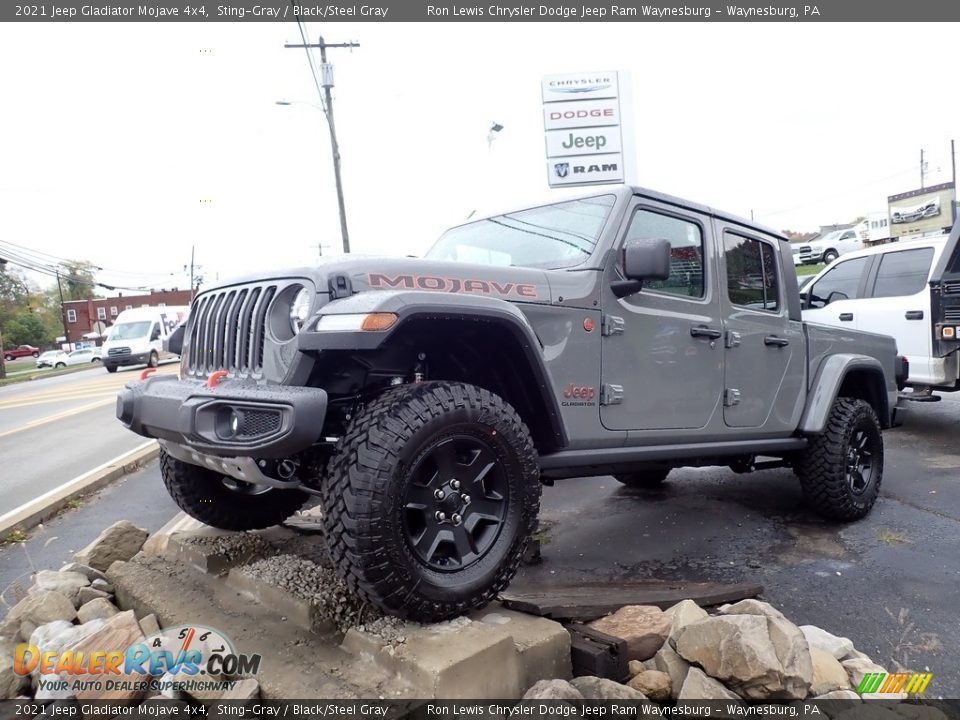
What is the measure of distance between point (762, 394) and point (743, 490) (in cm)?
186

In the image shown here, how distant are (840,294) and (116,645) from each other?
8306 mm

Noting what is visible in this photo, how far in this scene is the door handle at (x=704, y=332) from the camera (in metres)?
3.62

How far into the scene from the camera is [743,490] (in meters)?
5.67

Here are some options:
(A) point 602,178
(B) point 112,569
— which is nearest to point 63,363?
(A) point 602,178

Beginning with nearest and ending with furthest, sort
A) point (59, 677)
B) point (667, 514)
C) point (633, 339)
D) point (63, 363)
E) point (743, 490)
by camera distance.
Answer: point (59, 677) < point (633, 339) < point (667, 514) < point (743, 490) < point (63, 363)

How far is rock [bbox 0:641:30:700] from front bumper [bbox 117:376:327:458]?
1.07 metres

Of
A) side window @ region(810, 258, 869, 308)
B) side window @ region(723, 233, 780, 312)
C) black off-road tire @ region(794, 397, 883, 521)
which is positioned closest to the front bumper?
side window @ region(723, 233, 780, 312)

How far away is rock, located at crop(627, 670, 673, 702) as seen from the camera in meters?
2.42

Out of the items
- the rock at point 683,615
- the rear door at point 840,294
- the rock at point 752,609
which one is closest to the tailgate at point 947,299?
the rear door at point 840,294

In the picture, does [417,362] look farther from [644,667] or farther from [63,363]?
[63,363]

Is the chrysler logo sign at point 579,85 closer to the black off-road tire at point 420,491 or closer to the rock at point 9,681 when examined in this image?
the black off-road tire at point 420,491

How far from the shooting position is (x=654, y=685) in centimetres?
242

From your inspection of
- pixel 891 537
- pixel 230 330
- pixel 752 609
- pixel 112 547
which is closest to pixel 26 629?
pixel 112 547

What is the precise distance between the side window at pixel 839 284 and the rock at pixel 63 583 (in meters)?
8.22
